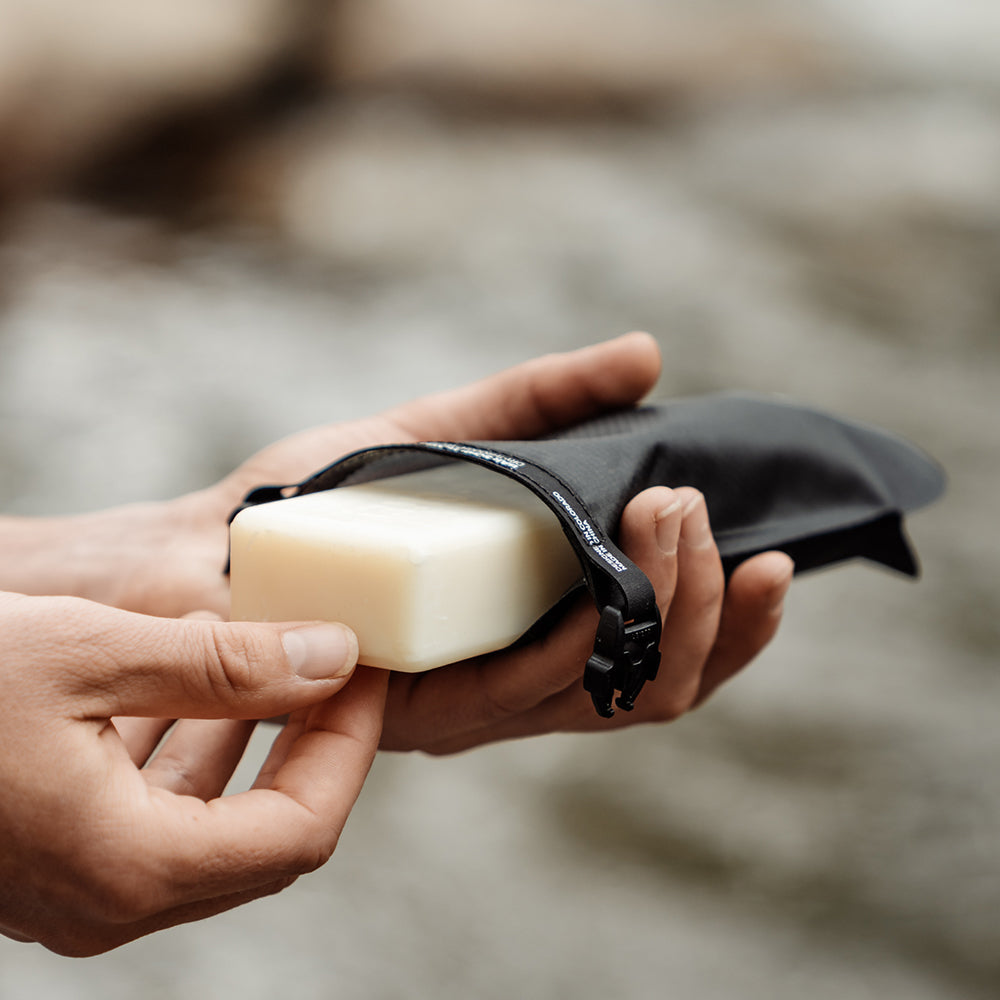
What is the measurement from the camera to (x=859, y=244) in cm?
235

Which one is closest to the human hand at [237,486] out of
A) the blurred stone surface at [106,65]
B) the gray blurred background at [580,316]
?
the gray blurred background at [580,316]

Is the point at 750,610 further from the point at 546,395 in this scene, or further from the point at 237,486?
the point at 237,486

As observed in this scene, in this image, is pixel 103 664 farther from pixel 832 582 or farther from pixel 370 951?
pixel 832 582

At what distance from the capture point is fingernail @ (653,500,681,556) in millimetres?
716

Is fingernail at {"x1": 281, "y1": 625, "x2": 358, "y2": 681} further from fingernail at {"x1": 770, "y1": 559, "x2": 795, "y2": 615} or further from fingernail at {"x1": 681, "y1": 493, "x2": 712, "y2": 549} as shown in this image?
fingernail at {"x1": 770, "y1": 559, "x2": 795, "y2": 615}

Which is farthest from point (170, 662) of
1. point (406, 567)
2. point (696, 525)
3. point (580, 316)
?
point (580, 316)

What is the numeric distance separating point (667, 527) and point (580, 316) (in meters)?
1.74

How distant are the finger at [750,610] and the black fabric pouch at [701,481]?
2 cm

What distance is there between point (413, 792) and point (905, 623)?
101 centimetres

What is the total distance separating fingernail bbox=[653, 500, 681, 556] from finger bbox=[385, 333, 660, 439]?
1.00ft

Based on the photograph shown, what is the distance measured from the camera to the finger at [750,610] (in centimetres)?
87

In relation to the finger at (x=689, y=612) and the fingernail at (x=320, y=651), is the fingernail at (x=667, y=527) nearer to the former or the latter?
the finger at (x=689, y=612)

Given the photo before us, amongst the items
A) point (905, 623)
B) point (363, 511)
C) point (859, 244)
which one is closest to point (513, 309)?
point (859, 244)

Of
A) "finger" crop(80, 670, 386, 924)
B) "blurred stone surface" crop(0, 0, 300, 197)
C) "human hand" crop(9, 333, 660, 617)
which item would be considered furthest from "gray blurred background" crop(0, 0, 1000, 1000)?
"finger" crop(80, 670, 386, 924)
